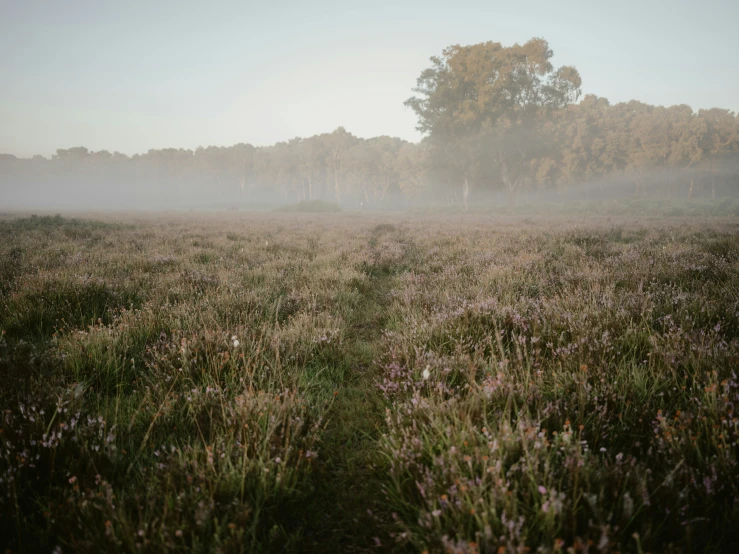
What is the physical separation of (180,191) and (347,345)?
138 metres

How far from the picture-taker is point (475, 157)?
42906 mm

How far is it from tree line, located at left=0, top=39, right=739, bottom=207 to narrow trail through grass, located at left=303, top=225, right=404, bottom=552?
132 ft

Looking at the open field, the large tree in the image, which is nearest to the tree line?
the large tree

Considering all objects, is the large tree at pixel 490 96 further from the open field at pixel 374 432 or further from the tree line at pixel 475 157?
the open field at pixel 374 432

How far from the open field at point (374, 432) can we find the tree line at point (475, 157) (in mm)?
39686

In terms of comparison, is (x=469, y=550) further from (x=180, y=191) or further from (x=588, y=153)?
(x=180, y=191)

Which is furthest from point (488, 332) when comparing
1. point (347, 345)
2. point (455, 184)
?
point (455, 184)

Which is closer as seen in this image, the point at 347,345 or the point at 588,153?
the point at 347,345

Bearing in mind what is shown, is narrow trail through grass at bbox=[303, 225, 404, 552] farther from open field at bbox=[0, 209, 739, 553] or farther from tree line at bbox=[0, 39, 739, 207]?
tree line at bbox=[0, 39, 739, 207]

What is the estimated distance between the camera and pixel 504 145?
42.4 metres

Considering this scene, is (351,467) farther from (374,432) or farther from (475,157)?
(475,157)

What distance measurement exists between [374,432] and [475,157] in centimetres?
4574

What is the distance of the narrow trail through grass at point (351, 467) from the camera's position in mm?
1687

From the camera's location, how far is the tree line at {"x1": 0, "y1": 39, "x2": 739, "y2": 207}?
38062 millimetres
